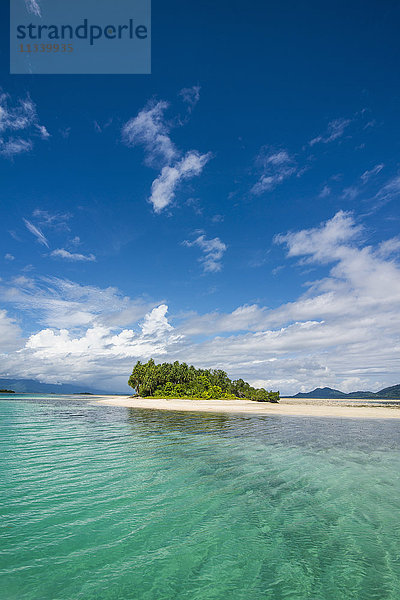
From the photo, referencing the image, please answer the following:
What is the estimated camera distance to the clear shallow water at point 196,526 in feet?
22.4

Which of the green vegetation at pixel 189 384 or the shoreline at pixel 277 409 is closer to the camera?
the shoreline at pixel 277 409

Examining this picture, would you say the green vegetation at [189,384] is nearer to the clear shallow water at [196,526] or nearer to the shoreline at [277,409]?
the shoreline at [277,409]

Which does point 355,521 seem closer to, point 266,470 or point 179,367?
point 266,470

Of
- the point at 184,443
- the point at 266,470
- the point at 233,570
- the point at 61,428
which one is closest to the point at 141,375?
the point at 61,428

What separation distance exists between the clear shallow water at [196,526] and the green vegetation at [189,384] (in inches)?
3579

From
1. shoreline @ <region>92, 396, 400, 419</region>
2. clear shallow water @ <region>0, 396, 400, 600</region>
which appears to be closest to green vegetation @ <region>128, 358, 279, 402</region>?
shoreline @ <region>92, 396, 400, 419</region>

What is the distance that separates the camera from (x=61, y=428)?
29.7m

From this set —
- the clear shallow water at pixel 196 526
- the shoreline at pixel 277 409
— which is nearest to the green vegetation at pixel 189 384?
the shoreline at pixel 277 409

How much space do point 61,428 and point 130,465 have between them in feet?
55.5

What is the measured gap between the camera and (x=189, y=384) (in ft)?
373

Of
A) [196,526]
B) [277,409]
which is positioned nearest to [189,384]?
[277,409]

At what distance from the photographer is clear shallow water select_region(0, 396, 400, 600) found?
6824mm

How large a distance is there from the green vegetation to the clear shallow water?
9090 centimetres

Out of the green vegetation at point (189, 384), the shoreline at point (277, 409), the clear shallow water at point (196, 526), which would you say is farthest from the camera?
the green vegetation at point (189, 384)
